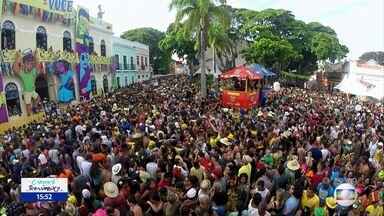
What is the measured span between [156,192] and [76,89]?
26331mm

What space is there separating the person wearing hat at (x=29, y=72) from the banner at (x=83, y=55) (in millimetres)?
5777

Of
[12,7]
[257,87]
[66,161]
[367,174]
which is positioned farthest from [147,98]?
[367,174]

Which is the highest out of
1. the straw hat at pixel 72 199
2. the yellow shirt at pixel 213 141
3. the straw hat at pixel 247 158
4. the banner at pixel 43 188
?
the banner at pixel 43 188

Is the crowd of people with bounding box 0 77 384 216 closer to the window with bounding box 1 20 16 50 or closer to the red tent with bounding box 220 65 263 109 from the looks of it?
the window with bounding box 1 20 16 50

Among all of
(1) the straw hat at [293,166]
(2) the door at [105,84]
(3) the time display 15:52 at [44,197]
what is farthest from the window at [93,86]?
(3) the time display 15:52 at [44,197]

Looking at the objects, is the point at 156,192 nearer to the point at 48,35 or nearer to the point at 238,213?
the point at 238,213

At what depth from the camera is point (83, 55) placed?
35062 millimetres

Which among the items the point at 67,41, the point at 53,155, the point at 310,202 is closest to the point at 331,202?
the point at 310,202

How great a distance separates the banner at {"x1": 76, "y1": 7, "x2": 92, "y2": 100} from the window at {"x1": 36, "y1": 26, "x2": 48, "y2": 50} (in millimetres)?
4008

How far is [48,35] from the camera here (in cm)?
3039

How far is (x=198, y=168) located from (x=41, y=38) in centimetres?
2248

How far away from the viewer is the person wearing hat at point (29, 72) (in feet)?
87.1

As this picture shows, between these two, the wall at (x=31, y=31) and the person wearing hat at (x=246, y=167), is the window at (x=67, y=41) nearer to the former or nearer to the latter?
the wall at (x=31, y=31)

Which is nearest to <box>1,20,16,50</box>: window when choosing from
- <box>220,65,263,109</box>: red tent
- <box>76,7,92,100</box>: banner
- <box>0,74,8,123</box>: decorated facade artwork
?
<box>0,74,8,123</box>: decorated facade artwork
